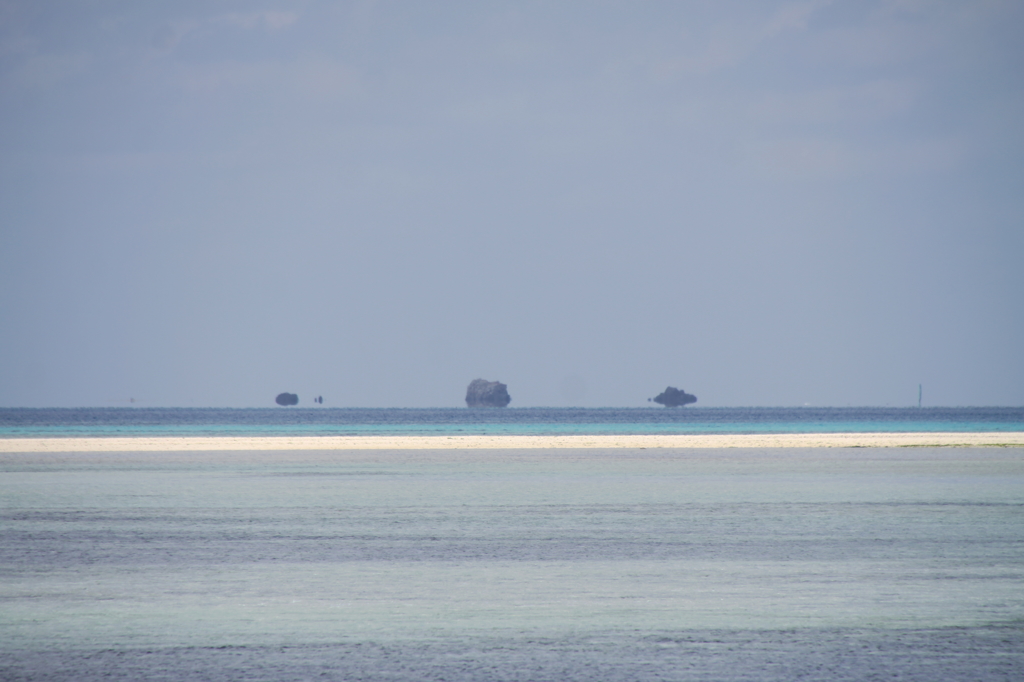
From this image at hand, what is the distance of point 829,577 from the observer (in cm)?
1111

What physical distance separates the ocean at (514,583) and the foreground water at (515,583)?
1.6 inches

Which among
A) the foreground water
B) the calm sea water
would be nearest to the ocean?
the foreground water

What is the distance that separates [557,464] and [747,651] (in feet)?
84.7

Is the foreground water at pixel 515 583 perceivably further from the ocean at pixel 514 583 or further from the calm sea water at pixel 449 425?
the calm sea water at pixel 449 425

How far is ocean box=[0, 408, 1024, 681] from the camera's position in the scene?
7473mm

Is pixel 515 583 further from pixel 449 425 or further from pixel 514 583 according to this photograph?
pixel 449 425

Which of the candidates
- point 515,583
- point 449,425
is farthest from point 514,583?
point 449,425

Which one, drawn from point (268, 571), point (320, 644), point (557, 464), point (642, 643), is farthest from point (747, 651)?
point (557, 464)

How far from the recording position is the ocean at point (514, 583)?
7.47 metres

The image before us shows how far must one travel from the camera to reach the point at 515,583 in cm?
1083

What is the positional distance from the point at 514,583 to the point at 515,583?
11 millimetres

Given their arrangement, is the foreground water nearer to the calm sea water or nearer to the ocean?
the ocean

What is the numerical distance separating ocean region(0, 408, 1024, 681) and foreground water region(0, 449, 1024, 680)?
0.04 meters

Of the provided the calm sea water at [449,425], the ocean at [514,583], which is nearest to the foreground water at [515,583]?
the ocean at [514,583]
